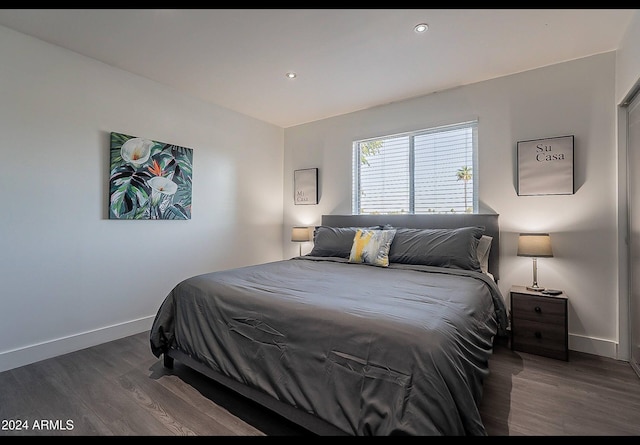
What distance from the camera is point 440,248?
2.79 metres

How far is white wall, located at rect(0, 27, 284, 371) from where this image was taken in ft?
7.72

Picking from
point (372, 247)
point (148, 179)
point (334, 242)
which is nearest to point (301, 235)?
point (334, 242)

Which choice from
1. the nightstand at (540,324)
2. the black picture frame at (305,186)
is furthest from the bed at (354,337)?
the black picture frame at (305,186)

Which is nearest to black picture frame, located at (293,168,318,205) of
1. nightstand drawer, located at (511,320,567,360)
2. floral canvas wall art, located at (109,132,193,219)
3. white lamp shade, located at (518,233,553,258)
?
floral canvas wall art, located at (109,132,193,219)

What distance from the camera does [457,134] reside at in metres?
3.34

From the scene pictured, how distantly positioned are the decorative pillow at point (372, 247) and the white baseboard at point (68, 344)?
2294 mm

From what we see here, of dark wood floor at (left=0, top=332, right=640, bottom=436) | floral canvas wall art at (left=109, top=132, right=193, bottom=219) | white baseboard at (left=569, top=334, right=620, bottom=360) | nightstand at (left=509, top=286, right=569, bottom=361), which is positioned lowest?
dark wood floor at (left=0, top=332, right=640, bottom=436)

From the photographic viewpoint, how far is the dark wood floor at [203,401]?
1648 mm

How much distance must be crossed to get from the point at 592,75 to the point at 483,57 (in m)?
0.95

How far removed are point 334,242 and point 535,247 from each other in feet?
6.17

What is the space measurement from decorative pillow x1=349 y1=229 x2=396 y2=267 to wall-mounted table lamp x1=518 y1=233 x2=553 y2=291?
3.69 feet

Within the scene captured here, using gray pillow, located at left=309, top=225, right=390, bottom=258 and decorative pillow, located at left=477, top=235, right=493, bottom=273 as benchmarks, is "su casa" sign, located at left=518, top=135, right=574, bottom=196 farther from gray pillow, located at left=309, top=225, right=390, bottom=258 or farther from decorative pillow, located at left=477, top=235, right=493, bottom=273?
gray pillow, located at left=309, top=225, right=390, bottom=258

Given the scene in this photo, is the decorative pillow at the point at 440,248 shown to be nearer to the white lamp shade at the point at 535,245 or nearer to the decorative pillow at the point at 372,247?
the decorative pillow at the point at 372,247

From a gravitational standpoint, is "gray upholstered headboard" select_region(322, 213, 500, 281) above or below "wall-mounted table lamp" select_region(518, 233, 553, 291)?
above
